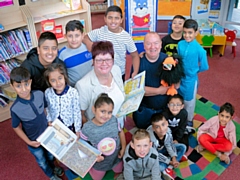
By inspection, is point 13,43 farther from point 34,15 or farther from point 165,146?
point 165,146

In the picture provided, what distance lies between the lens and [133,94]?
→ 8.25ft

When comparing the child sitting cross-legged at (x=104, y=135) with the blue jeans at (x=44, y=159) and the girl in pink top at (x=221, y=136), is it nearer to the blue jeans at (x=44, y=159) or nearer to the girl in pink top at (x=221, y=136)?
the blue jeans at (x=44, y=159)

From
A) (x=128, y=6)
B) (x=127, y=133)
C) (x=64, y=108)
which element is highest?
(x=128, y=6)

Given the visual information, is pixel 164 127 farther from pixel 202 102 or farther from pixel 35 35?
pixel 35 35

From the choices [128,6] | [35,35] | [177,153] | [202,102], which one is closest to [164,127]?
[177,153]

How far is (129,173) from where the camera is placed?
225 centimetres

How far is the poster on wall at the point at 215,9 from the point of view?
191 inches

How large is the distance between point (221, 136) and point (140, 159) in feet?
3.37

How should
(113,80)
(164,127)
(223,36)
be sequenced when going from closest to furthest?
(113,80), (164,127), (223,36)

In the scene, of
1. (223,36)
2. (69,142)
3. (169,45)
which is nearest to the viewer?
(69,142)

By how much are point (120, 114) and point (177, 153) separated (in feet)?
2.36

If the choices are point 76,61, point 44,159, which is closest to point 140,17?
point 76,61

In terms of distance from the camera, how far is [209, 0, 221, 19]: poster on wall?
191 inches

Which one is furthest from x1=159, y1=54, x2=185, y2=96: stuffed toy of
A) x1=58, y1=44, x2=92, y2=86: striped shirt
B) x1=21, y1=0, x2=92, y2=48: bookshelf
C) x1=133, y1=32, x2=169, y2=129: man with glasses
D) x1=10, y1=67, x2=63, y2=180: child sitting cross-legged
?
x1=21, y1=0, x2=92, y2=48: bookshelf
